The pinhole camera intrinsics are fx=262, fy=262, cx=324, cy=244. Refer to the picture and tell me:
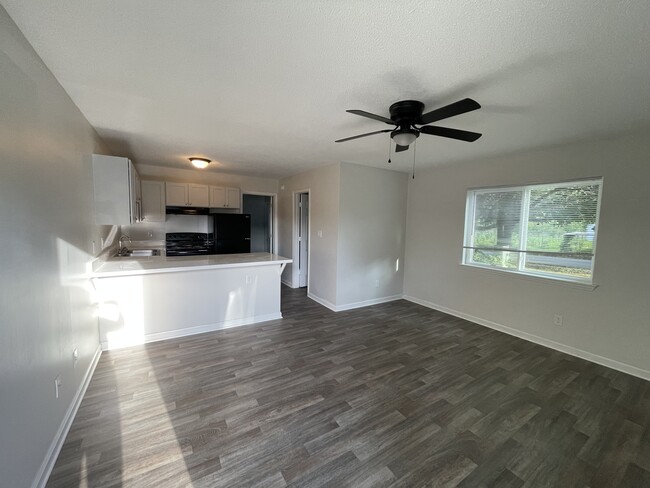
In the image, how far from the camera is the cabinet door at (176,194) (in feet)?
15.7

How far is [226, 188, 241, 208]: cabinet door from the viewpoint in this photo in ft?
17.5

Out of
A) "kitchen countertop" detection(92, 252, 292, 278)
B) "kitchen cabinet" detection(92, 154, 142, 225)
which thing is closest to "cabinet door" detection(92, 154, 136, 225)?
"kitchen cabinet" detection(92, 154, 142, 225)

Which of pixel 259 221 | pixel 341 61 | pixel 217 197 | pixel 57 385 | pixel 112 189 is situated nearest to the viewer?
pixel 341 61

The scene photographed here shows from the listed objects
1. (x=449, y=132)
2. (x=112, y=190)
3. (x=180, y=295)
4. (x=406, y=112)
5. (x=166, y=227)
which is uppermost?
(x=406, y=112)

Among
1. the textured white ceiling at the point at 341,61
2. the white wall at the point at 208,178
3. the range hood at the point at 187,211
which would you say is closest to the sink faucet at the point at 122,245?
the range hood at the point at 187,211

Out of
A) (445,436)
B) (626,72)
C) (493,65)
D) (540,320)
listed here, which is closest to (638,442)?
(445,436)

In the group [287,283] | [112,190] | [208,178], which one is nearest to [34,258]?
[112,190]

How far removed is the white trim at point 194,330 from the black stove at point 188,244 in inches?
81.8

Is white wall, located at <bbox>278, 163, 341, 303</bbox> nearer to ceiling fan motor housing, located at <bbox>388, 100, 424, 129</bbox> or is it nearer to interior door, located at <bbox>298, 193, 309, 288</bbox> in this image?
interior door, located at <bbox>298, 193, 309, 288</bbox>

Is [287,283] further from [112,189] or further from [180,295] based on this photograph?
[112,189]

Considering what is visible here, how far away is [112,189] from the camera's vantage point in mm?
2830

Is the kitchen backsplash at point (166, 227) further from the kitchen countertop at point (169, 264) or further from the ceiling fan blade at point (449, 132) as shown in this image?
the ceiling fan blade at point (449, 132)

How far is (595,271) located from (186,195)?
6052 mm

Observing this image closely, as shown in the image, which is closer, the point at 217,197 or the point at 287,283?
the point at 217,197
